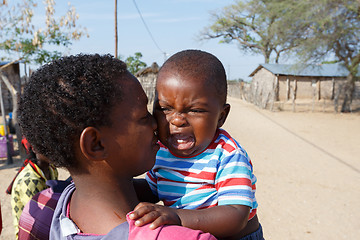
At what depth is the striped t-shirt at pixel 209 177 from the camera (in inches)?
56.8

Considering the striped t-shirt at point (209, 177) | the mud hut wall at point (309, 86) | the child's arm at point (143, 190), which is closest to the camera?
the striped t-shirt at point (209, 177)

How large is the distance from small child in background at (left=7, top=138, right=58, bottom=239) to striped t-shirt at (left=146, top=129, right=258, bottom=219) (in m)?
1.47

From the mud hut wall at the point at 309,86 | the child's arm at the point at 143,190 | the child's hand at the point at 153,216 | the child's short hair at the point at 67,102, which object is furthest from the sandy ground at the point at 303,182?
the mud hut wall at the point at 309,86

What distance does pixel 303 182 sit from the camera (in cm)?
679

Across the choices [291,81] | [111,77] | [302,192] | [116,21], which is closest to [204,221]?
[111,77]

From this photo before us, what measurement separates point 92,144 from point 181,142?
519mm

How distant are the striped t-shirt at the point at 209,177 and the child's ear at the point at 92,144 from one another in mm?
503

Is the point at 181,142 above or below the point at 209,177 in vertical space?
above

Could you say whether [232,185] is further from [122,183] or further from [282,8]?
[282,8]

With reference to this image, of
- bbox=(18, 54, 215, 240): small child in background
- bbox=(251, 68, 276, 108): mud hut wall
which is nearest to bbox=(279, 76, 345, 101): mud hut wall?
bbox=(251, 68, 276, 108): mud hut wall

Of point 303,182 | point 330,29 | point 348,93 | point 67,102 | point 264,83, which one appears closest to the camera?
point 67,102

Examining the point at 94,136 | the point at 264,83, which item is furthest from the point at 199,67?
the point at 264,83

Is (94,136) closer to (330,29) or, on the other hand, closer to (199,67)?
(199,67)

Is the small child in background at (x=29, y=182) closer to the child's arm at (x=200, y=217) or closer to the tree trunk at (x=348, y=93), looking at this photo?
the child's arm at (x=200, y=217)
